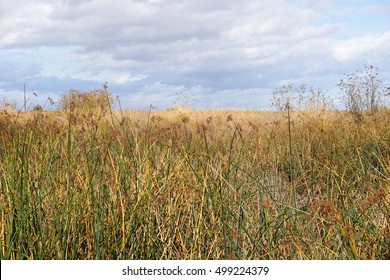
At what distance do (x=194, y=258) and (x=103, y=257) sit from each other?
1.60 feet

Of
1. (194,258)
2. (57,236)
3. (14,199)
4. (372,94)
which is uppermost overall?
→ (372,94)

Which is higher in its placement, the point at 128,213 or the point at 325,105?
the point at 325,105

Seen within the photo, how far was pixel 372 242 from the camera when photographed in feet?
8.51

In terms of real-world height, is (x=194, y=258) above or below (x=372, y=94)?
below
